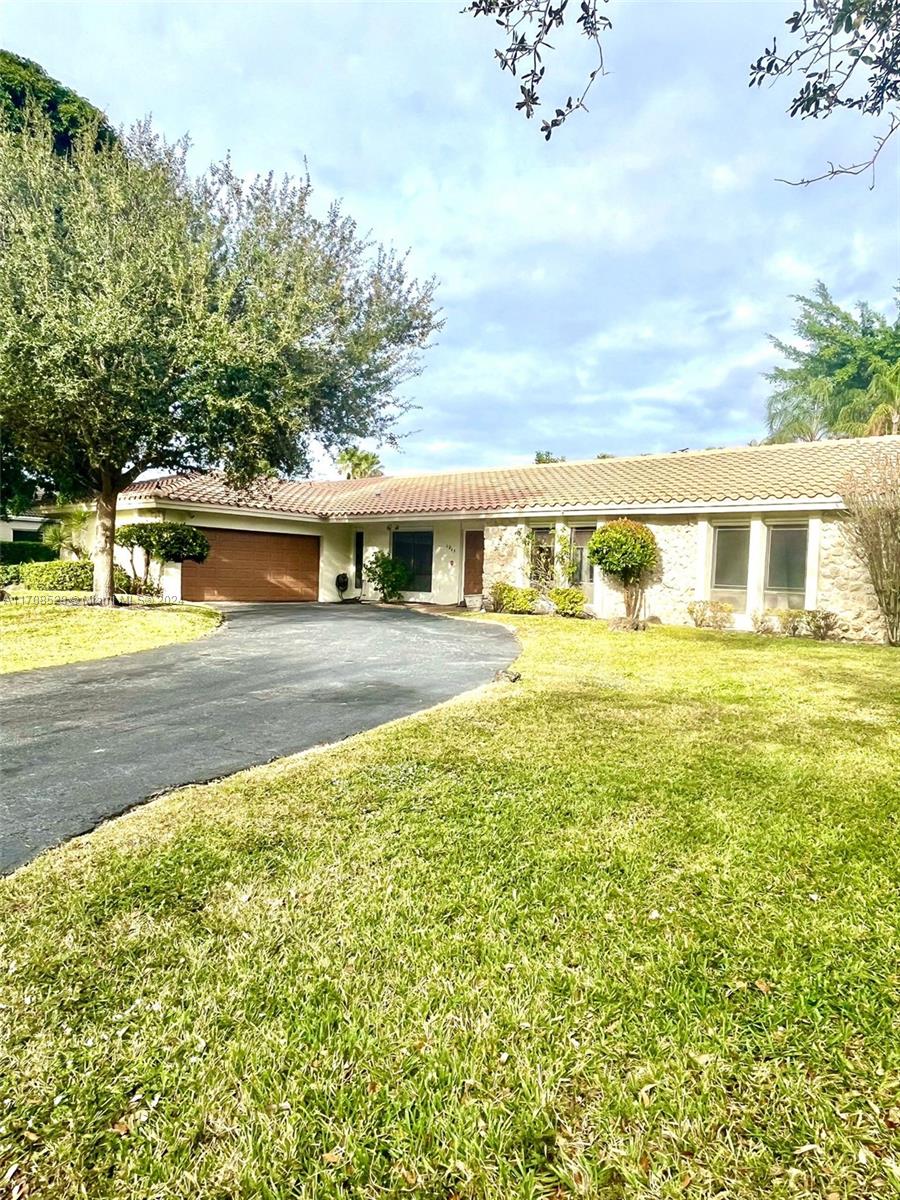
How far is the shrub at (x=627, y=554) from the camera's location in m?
15.5

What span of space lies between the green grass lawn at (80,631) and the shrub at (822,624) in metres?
12.5

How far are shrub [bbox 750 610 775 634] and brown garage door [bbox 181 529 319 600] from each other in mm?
15039

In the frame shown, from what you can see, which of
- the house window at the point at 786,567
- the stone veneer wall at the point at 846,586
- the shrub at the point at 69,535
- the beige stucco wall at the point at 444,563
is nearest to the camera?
the stone veneer wall at the point at 846,586

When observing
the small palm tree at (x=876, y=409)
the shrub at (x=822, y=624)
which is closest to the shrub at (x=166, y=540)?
the shrub at (x=822, y=624)

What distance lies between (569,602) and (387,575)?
273 inches

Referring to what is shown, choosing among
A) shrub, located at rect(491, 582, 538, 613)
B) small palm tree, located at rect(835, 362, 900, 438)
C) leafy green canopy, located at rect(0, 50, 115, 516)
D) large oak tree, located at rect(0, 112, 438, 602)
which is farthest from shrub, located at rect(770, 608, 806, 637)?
small palm tree, located at rect(835, 362, 900, 438)

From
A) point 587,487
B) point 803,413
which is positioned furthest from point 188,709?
point 803,413

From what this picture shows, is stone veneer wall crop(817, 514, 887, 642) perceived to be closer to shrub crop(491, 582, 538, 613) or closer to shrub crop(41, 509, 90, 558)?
shrub crop(491, 582, 538, 613)

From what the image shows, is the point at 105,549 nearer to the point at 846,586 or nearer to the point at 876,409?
the point at 846,586

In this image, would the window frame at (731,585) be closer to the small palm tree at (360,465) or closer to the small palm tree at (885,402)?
the small palm tree at (885,402)

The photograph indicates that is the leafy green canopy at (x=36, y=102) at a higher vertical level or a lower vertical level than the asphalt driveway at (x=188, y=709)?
higher

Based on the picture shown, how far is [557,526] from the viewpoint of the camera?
1788cm

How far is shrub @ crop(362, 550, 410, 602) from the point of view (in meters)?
21.3

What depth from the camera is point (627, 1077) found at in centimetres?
205
